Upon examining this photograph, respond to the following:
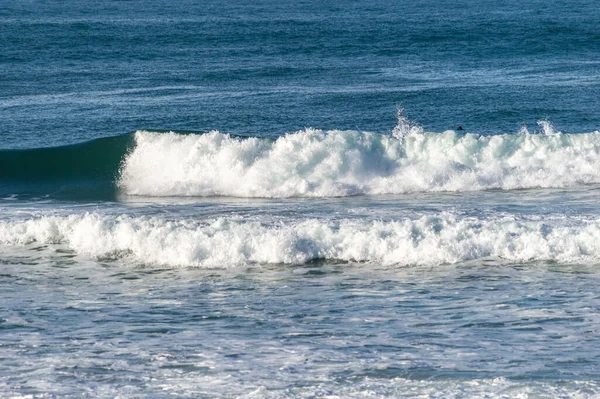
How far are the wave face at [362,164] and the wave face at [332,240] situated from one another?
424 centimetres

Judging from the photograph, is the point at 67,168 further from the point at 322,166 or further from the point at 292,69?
the point at 292,69

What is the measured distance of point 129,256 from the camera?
17.3m

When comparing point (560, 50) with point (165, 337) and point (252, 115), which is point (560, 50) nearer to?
point (252, 115)

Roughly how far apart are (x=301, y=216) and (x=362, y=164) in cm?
428

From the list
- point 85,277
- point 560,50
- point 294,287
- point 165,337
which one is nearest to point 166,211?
point 85,277

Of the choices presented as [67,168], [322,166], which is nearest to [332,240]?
[322,166]

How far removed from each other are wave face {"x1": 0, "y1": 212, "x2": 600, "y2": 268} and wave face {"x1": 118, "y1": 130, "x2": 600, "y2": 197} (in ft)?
13.9

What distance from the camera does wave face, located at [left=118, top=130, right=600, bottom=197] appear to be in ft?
74.3

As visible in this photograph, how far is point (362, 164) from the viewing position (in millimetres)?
23562

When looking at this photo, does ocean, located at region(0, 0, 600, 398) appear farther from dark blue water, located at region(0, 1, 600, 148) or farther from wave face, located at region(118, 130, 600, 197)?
dark blue water, located at region(0, 1, 600, 148)

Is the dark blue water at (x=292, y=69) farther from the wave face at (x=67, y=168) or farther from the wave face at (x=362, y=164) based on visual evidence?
the wave face at (x=362, y=164)

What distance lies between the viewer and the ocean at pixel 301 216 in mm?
11508

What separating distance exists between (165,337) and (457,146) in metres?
13.0

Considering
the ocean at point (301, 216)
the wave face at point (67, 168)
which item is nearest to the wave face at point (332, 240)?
the ocean at point (301, 216)
